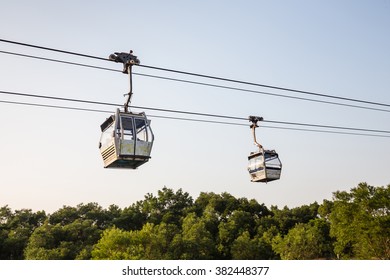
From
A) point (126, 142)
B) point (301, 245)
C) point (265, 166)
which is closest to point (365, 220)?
point (301, 245)

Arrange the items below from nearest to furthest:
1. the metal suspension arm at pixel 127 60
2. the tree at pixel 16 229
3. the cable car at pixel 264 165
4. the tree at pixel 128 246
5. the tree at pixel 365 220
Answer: the metal suspension arm at pixel 127 60 → the cable car at pixel 264 165 → the tree at pixel 128 246 → the tree at pixel 365 220 → the tree at pixel 16 229

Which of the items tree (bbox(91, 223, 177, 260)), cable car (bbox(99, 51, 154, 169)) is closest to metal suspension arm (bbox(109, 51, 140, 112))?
cable car (bbox(99, 51, 154, 169))

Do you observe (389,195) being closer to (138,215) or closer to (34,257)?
(138,215)

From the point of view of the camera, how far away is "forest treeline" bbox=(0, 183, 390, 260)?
4794 centimetres

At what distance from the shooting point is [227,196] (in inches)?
3184

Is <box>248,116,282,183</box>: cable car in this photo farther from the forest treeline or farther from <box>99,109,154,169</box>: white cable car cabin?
the forest treeline

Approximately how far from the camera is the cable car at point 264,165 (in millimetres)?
14281

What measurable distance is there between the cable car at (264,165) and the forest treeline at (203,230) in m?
29.9

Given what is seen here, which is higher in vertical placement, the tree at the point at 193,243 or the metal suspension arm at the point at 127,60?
the metal suspension arm at the point at 127,60

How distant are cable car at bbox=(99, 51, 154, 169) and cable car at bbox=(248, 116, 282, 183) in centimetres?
547

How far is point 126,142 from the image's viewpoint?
9.78 metres

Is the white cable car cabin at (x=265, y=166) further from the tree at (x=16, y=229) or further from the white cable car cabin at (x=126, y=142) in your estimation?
the tree at (x=16, y=229)

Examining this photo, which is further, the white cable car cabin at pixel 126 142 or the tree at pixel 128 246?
the tree at pixel 128 246

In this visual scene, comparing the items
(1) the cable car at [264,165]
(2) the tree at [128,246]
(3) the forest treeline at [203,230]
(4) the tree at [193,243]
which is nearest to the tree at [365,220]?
(3) the forest treeline at [203,230]
